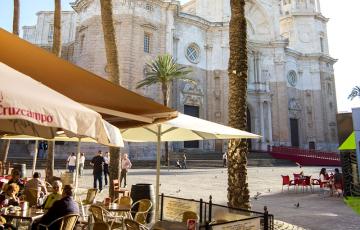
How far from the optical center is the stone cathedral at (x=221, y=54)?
111 feet

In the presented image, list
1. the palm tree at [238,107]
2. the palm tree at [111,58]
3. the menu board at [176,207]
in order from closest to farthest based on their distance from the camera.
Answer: the menu board at [176,207]
the palm tree at [238,107]
the palm tree at [111,58]

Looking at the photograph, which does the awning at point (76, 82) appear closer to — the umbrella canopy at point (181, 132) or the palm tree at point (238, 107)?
the umbrella canopy at point (181, 132)

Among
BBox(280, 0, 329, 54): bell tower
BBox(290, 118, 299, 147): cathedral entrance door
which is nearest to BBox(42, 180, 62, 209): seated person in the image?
BBox(290, 118, 299, 147): cathedral entrance door

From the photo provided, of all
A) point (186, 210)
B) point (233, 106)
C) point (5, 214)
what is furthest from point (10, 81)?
point (233, 106)

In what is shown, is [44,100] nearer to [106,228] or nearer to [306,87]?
[106,228]

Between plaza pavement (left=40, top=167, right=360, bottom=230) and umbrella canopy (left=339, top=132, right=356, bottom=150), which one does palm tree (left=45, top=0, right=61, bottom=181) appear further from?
umbrella canopy (left=339, top=132, right=356, bottom=150)

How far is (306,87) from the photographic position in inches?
2040

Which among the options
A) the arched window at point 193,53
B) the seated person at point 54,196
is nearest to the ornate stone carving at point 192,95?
the arched window at point 193,53

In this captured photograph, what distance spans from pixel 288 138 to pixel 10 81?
46294mm

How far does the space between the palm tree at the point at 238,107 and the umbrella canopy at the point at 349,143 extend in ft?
30.0

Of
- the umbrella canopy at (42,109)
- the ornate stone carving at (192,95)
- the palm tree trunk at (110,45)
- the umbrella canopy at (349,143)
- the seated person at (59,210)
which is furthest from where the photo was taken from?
the ornate stone carving at (192,95)

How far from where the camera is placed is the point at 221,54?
41969 mm

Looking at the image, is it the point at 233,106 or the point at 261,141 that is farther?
the point at 261,141

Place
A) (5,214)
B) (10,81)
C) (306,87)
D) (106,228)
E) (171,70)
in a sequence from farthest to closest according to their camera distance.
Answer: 1. (306,87)
2. (171,70)
3. (5,214)
4. (106,228)
5. (10,81)
